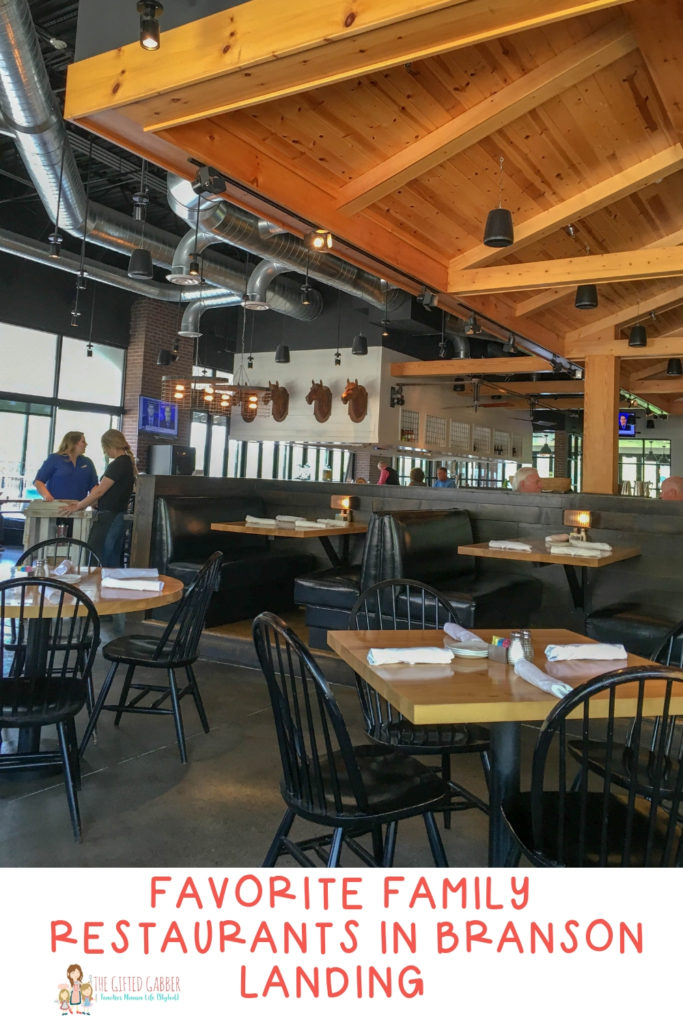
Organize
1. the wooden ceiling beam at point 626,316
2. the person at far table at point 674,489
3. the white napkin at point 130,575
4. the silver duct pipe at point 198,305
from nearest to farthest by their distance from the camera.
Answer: the white napkin at point 130,575, the person at far table at point 674,489, the wooden ceiling beam at point 626,316, the silver duct pipe at point 198,305

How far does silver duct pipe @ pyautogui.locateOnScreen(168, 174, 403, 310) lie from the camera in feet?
21.4

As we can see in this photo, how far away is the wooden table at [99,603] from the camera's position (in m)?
2.81

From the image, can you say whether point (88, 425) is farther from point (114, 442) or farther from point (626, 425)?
point (626, 425)

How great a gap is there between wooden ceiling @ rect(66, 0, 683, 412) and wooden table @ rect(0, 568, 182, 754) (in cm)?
228

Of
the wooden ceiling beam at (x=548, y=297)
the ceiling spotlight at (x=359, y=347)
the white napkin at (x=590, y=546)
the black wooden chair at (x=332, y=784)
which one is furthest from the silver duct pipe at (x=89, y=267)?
the black wooden chair at (x=332, y=784)

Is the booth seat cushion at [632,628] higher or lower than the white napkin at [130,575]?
lower

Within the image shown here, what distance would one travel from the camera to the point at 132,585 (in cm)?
331

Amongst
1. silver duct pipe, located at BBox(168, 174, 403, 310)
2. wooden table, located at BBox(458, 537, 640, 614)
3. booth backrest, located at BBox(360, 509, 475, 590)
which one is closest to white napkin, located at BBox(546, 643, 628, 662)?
wooden table, located at BBox(458, 537, 640, 614)

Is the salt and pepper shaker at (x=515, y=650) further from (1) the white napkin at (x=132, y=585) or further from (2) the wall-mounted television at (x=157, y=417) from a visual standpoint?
Answer: (2) the wall-mounted television at (x=157, y=417)

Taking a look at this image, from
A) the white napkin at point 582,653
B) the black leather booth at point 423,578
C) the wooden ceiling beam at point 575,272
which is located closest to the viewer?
the white napkin at point 582,653

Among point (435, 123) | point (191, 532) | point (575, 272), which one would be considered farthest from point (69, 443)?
point (575, 272)
